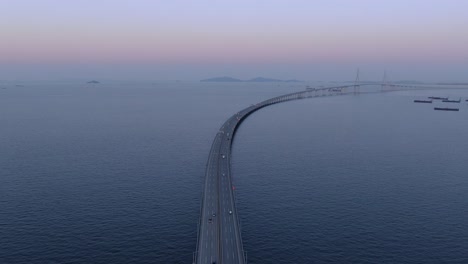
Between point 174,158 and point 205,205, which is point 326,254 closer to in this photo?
point 205,205

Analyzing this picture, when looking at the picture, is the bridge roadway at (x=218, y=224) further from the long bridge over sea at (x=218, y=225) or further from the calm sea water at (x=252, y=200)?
the calm sea water at (x=252, y=200)

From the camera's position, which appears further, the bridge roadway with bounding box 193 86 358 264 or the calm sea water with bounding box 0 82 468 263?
the calm sea water with bounding box 0 82 468 263

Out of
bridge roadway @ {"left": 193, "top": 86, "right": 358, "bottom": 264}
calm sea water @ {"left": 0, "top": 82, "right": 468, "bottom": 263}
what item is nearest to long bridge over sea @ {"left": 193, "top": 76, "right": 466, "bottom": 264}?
bridge roadway @ {"left": 193, "top": 86, "right": 358, "bottom": 264}

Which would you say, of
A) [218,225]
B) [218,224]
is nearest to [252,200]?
[218,224]

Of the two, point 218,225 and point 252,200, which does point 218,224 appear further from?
point 252,200

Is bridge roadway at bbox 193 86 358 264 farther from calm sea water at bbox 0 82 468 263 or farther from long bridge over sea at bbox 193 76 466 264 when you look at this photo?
calm sea water at bbox 0 82 468 263

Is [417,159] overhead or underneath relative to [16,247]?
overhead

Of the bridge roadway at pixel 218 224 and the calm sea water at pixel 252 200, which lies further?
the calm sea water at pixel 252 200

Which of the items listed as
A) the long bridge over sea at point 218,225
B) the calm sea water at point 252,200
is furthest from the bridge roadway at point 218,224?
the calm sea water at point 252,200

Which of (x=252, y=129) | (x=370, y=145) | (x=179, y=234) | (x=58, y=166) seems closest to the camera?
(x=179, y=234)

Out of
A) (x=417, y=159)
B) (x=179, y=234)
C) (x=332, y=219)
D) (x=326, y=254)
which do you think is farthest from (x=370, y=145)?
(x=179, y=234)

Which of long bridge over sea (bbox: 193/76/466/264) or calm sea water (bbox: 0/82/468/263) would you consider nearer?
long bridge over sea (bbox: 193/76/466/264)
